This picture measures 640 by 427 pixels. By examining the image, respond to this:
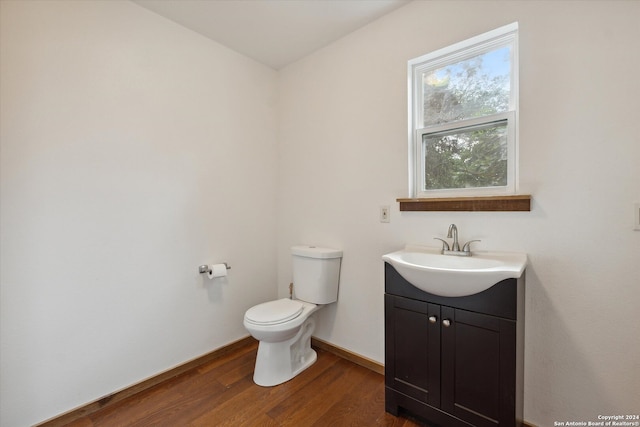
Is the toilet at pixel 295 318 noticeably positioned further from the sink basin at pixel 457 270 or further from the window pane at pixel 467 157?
the window pane at pixel 467 157

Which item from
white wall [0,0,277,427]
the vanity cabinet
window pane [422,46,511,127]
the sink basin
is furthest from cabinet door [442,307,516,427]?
white wall [0,0,277,427]

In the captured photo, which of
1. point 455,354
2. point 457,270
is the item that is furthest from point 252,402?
point 457,270

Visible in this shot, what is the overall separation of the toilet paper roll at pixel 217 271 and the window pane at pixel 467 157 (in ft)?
4.92

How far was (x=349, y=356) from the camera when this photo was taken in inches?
81.1

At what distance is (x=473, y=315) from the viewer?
48.9 inches

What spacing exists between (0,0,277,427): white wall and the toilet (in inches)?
19.7

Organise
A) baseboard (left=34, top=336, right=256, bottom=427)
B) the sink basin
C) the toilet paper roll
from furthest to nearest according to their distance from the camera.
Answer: the toilet paper roll < baseboard (left=34, top=336, right=256, bottom=427) < the sink basin

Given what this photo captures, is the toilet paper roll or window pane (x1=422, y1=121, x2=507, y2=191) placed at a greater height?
window pane (x1=422, y1=121, x2=507, y2=191)

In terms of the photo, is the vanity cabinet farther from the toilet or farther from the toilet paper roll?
the toilet paper roll

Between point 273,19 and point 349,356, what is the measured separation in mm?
2382

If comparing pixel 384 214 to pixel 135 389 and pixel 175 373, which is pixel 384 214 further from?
pixel 135 389

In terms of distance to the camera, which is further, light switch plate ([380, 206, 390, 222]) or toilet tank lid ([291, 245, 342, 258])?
toilet tank lid ([291, 245, 342, 258])

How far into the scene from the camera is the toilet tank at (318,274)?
2.04 meters

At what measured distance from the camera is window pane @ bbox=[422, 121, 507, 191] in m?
1.53
